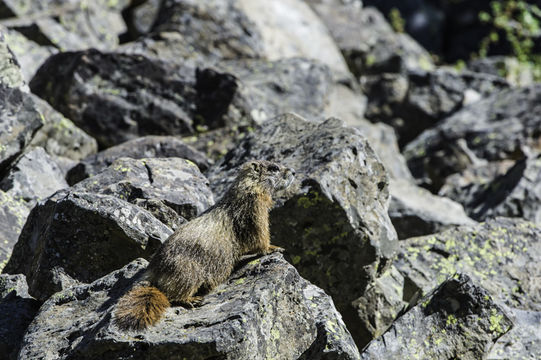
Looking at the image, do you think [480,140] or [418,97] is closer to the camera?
[480,140]

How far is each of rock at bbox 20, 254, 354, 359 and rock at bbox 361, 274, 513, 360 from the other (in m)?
0.97

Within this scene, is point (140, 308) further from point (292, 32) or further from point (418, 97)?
point (418, 97)

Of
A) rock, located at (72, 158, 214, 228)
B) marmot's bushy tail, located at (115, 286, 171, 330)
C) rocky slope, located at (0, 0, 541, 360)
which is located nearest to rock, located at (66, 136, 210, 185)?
rocky slope, located at (0, 0, 541, 360)

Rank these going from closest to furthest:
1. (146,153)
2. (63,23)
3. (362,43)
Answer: (146,153)
(63,23)
(362,43)

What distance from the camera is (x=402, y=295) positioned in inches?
351

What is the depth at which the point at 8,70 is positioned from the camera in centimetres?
931

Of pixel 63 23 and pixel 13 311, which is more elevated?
pixel 13 311

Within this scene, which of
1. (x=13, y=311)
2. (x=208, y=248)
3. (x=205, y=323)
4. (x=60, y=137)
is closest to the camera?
(x=205, y=323)

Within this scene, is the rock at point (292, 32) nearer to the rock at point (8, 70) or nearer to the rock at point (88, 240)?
the rock at point (8, 70)

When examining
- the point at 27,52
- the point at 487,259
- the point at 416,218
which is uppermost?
the point at 27,52

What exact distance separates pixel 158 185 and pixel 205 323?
9.70 feet

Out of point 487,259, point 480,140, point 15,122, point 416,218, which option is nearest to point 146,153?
point 15,122

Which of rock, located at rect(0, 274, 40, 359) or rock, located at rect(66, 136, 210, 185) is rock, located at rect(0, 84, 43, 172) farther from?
rock, located at rect(0, 274, 40, 359)

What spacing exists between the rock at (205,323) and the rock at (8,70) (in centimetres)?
409
